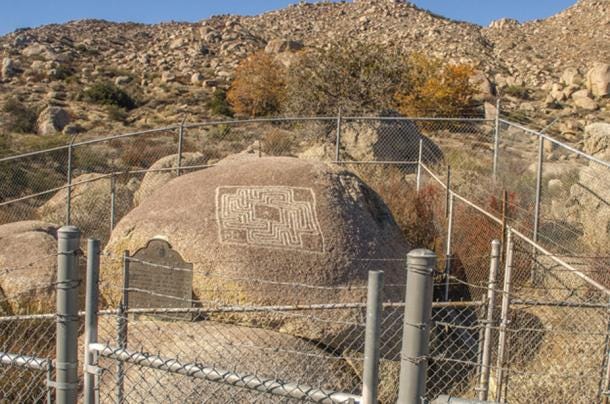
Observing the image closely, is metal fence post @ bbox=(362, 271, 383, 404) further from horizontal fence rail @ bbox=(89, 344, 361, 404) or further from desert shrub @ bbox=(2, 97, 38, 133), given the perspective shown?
desert shrub @ bbox=(2, 97, 38, 133)

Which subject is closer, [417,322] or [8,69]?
[417,322]

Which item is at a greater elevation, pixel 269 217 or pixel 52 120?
pixel 52 120

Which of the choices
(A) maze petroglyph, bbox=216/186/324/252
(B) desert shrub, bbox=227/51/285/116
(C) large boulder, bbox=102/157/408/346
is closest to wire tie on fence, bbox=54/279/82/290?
(C) large boulder, bbox=102/157/408/346

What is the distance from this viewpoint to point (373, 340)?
3.09 meters

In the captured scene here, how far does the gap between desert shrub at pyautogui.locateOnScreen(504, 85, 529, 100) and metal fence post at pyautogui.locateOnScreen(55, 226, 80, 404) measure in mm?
39179

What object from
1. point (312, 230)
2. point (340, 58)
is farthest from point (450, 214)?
point (340, 58)

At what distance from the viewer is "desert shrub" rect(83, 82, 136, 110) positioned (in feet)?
115

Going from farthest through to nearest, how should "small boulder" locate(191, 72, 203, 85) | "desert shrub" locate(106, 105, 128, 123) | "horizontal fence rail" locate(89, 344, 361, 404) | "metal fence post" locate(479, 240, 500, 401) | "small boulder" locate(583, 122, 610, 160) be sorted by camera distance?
"small boulder" locate(191, 72, 203, 85) → "desert shrub" locate(106, 105, 128, 123) → "small boulder" locate(583, 122, 610, 160) → "metal fence post" locate(479, 240, 500, 401) → "horizontal fence rail" locate(89, 344, 361, 404)

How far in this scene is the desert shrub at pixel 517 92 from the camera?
4056cm

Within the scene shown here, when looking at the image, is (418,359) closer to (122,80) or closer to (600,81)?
(600,81)

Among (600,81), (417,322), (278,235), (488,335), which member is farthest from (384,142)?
(600,81)

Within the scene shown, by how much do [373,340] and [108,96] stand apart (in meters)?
33.8

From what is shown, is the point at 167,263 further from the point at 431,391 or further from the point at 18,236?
the point at 18,236

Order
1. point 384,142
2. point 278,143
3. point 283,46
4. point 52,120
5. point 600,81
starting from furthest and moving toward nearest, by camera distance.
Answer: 1. point 283,46
2. point 600,81
3. point 52,120
4. point 278,143
5. point 384,142
